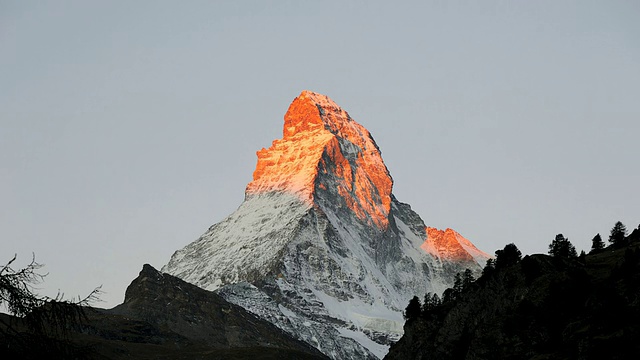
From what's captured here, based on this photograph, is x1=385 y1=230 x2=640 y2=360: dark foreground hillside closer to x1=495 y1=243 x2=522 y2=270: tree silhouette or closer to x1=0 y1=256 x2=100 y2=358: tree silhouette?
x1=495 y1=243 x2=522 y2=270: tree silhouette

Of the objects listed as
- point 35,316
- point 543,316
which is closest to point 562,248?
point 543,316

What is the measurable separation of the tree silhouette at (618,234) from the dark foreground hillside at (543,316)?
30.4 m

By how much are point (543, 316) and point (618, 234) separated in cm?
7442

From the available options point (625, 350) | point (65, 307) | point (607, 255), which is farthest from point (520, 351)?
point (65, 307)

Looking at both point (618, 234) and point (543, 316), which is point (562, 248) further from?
point (543, 316)

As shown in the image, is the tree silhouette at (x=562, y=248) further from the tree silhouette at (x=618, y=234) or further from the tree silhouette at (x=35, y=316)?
the tree silhouette at (x=35, y=316)

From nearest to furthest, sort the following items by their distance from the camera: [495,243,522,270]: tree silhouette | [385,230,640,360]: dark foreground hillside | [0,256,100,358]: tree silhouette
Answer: [0,256,100,358]: tree silhouette, [385,230,640,360]: dark foreground hillside, [495,243,522,270]: tree silhouette

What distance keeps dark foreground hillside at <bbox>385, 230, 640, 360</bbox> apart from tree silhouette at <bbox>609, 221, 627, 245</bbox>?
3043 cm

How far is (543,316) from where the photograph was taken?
346 ft

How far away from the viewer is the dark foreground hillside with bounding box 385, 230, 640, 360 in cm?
8738

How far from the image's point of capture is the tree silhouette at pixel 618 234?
168 m

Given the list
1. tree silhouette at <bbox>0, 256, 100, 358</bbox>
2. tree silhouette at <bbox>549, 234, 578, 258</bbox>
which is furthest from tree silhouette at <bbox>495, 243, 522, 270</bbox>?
tree silhouette at <bbox>0, 256, 100, 358</bbox>

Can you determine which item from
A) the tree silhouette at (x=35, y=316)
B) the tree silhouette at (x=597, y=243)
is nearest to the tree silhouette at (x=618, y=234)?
the tree silhouette at (x=597, y=243)

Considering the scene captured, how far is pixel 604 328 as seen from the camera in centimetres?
8762
